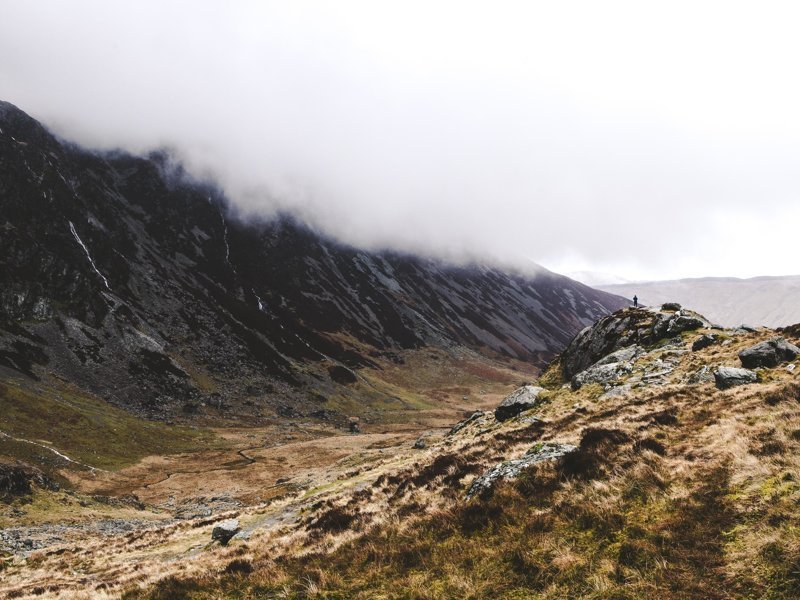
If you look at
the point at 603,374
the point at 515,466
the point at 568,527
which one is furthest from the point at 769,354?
the point at 568,527

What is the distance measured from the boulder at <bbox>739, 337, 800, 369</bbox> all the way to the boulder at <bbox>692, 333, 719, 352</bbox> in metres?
7.85

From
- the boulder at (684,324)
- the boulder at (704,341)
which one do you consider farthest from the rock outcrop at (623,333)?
the boulder at (704,341)

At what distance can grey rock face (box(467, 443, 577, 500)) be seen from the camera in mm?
14789

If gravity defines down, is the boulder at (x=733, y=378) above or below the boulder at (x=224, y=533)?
above

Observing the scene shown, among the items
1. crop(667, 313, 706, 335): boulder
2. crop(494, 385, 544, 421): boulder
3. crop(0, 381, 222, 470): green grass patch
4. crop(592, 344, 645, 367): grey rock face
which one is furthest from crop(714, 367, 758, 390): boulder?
crop(0, 381, 222, 470): green grass patch

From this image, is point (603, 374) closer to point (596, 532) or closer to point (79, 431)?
point (596, 532)

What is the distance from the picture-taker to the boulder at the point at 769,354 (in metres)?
27.2

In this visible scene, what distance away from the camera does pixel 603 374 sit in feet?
126

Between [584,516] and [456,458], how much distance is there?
1394 cm

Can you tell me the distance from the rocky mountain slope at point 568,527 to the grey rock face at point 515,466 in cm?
8

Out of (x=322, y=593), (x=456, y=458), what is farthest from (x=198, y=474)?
(x=322, y=593)

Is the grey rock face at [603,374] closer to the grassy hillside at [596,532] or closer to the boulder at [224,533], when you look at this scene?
the grassy hillside at [596,532]

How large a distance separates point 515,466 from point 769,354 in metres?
22.4

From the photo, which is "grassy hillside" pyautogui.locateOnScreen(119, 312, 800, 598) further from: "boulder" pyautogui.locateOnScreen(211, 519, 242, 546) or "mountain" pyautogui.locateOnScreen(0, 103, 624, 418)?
"mountain" pyautogui.locateOnScreen(0, 103, 624, 418)
